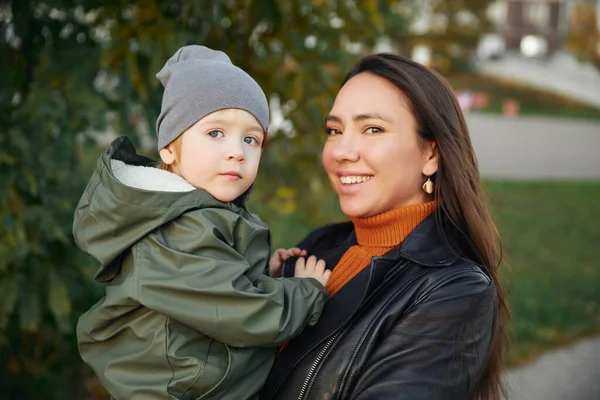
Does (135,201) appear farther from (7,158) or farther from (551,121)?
(551,121)

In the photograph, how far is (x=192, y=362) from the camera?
204cm

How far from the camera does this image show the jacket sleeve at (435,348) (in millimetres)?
2092

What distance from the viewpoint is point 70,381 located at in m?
4.49

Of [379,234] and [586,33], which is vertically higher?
[379,234]

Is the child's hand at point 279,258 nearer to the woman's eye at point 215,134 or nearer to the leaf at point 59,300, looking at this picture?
the woman's eye at point 215,134

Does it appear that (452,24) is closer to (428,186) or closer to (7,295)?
(7,295)

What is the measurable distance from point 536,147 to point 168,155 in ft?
55.8

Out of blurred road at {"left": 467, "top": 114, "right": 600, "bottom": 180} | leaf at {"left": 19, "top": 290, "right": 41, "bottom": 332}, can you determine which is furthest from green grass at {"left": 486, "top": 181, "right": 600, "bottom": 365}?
leaf at {"left": 19, "top": 290, "right": 41, "bottom": 332}

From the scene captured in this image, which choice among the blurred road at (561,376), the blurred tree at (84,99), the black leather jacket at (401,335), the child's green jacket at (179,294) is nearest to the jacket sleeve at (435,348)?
the black leather jacket at (401,335)

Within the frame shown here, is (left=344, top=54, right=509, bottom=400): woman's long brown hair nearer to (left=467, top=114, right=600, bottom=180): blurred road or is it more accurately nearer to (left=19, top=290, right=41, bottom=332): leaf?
(left=19, top=290, right=41, bottom=332): leaf

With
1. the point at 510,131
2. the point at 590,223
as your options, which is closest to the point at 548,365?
the point at 590,223

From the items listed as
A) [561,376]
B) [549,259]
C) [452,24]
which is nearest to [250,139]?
[561,376]

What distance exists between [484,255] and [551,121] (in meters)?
22.8

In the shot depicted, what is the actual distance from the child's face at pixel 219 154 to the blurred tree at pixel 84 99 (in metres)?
1.33
